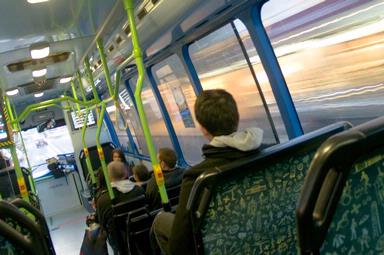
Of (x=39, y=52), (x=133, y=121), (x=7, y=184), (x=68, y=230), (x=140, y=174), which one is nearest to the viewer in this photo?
(x=39, y=52)

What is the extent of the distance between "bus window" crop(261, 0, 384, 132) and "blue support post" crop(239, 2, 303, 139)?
43 mm

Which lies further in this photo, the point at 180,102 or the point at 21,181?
the point at 180,102

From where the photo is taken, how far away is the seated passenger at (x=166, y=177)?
365 cm

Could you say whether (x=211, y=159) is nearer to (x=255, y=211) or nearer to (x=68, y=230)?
(x=255, y=211)

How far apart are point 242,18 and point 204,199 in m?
2.08

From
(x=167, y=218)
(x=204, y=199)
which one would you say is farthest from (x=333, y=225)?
(x=167, y=218)

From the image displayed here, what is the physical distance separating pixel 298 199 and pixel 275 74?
2260 mm

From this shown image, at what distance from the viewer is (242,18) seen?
3.24 metres

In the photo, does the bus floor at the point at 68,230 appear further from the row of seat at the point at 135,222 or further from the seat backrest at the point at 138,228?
the seat backrest at the point at 138,228

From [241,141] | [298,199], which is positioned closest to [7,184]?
[241,141]

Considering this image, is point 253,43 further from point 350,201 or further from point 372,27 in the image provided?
point 350,201

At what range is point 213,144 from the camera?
1.73m

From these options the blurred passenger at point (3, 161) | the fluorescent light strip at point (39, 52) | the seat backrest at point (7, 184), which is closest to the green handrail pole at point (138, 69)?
the fluorescent light strip at point (39, 52)

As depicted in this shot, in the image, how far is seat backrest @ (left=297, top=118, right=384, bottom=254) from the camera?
88 cm
